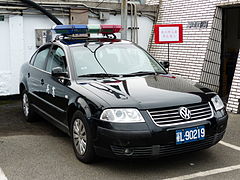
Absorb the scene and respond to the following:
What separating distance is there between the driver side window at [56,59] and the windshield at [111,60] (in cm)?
20

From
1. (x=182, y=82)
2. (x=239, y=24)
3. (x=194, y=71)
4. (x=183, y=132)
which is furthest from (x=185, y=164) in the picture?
(x=239, y=24)

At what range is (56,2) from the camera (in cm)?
862

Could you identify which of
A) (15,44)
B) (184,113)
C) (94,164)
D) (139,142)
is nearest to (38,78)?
(94,164)

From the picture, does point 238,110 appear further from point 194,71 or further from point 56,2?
point 56,2

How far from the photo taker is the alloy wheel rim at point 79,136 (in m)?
4.07

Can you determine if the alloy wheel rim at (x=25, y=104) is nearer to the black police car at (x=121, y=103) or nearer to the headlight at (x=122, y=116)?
the black police car at (x=121, y=103)

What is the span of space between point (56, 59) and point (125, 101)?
1.83 metres

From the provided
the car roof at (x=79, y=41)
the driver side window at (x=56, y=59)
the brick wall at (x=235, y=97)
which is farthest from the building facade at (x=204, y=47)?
the driver side window at (x=56, y=59)

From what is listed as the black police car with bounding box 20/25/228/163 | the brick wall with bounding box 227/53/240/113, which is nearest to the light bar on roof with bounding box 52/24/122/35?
the black police car with bounding box 20/25/228/163

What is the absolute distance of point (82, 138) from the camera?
4105 millimetres

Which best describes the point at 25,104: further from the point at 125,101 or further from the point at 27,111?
the point at 125,101

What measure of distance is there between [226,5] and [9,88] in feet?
18.1

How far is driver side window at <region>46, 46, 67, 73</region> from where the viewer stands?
193 inches

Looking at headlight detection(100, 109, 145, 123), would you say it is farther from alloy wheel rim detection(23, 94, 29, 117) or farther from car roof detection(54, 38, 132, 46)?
alloy wheel rim detection(23, 94, 29, 117)
